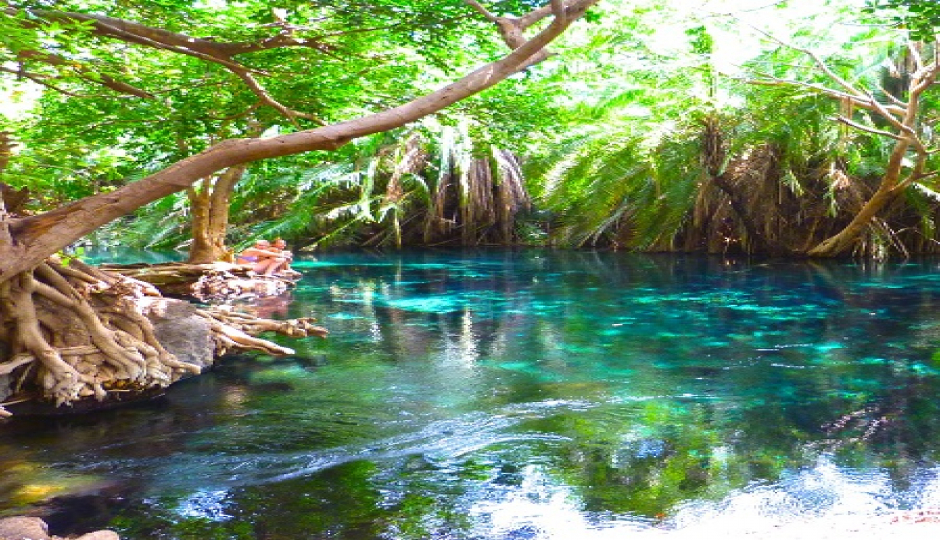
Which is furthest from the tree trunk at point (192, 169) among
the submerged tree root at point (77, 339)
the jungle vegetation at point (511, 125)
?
the submerged tree root at point (77, 339)

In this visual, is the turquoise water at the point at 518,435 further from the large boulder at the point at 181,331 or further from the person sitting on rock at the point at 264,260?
the person sitting on rock at the point at 264,260

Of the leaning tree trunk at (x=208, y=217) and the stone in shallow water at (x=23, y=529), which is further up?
the leaning tree trunk at (x=208, y=217)

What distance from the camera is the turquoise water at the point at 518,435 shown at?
5.41 m

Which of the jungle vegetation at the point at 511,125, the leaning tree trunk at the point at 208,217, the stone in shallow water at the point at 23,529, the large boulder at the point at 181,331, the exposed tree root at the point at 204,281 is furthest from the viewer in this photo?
the leaning tree trunk at the point at 208,217

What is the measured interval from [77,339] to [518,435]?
3919 millimetres

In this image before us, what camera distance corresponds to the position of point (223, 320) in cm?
1058

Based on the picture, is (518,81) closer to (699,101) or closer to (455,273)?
(455,273)

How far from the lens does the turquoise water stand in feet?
17.7

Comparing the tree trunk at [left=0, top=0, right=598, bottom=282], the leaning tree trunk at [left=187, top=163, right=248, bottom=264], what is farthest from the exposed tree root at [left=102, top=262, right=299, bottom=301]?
the tree trunk at [left=0, top=0, right=598, bottom=282]

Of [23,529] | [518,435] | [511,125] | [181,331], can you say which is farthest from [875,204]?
[23,529]

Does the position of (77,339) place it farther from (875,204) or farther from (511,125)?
(875,204)

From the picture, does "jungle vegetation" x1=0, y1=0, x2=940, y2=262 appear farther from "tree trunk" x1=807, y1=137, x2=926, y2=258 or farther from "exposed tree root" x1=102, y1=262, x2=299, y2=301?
"exposed tree root" x1=102, y1=262, x2=299, y2=301

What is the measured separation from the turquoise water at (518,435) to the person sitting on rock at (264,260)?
18.4 feet

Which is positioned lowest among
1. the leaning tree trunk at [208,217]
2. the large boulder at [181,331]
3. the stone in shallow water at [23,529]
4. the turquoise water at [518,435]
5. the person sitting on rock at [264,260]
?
the turquoise water at [518,435]
